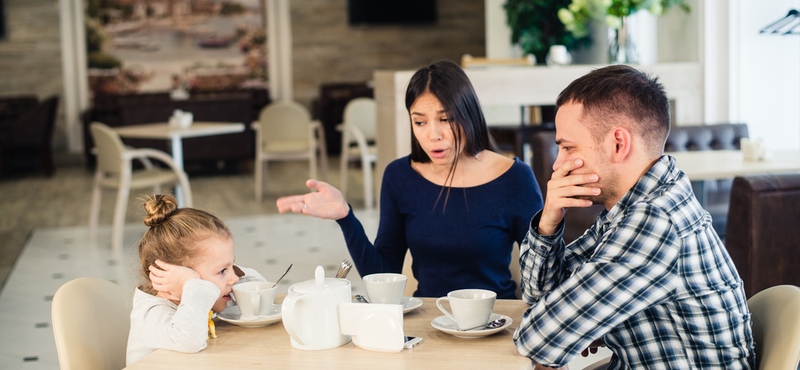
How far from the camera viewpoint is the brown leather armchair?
2.13 metres

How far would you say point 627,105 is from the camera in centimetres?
106

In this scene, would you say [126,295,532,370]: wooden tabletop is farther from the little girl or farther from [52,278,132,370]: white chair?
[52,278,132,370]: white chair

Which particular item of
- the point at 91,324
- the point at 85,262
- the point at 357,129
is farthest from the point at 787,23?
the point at 85,262

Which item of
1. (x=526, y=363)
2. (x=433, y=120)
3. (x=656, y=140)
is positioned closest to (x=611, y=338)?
(x=526, y=363)

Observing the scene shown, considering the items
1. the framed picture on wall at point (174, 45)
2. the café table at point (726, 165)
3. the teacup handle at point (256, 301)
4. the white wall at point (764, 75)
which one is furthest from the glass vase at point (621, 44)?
the framed picture on wall at point (174, 45)

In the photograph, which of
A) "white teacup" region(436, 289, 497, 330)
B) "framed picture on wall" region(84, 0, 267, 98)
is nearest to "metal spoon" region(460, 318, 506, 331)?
"white teacup" region(436, 289, 497, 330)

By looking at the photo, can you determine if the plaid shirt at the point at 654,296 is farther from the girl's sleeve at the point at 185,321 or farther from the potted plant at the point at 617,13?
the potted plant at the point at 617,13

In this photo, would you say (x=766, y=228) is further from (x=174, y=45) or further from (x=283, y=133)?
(x=174, y=45)

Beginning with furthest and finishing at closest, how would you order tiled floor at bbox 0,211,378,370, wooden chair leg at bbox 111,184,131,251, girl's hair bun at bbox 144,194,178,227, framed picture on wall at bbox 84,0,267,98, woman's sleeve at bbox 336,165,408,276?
1. framed picture on wall at bbox 84,0,267,98
2. wooden chair leg at bbox 111,184,131,251
3. tiled floor at bbox 0,211,378,370
4. woman's sleeve at bbox 336,165,408,276
5. girl's hair bun at bbox 144,194,178,227

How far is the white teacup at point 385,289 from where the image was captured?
1234 millimetres

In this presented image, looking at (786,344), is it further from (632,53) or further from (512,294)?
(632,53)

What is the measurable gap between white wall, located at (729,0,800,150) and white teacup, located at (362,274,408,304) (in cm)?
340

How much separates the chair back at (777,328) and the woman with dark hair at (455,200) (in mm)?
601

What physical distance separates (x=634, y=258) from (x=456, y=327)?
0.33 metres
